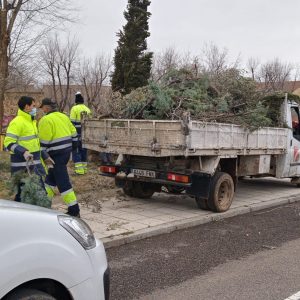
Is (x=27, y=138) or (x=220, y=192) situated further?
(x=220, y=192)

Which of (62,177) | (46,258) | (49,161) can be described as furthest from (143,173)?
(46,258)

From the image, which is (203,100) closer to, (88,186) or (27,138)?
(88,186)

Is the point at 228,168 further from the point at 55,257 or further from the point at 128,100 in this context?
the point at 55,257

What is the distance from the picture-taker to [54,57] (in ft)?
144

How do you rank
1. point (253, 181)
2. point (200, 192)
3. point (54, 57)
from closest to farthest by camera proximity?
point (200, 192) → point (253, 181) → point (54, 57)

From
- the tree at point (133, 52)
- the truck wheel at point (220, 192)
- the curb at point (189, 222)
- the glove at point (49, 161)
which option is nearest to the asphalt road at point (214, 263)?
the curb at point (189, 222)

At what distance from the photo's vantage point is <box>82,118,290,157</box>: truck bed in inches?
298

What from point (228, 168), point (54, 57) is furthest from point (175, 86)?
point (54, 57)

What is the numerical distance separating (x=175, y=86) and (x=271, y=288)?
17.6 feet

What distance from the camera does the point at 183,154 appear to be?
7.54m

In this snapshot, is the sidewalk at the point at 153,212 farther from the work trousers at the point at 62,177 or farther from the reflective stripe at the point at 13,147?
the reflective stripe at the point at 13,147

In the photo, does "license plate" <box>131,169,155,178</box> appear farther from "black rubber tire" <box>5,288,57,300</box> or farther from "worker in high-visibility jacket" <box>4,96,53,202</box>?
"black rubber tire" <box>5,288,57,300</box>

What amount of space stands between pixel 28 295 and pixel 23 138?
3983mm

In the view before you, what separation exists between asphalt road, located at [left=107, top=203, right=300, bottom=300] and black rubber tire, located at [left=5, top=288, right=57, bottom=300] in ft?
6.25
